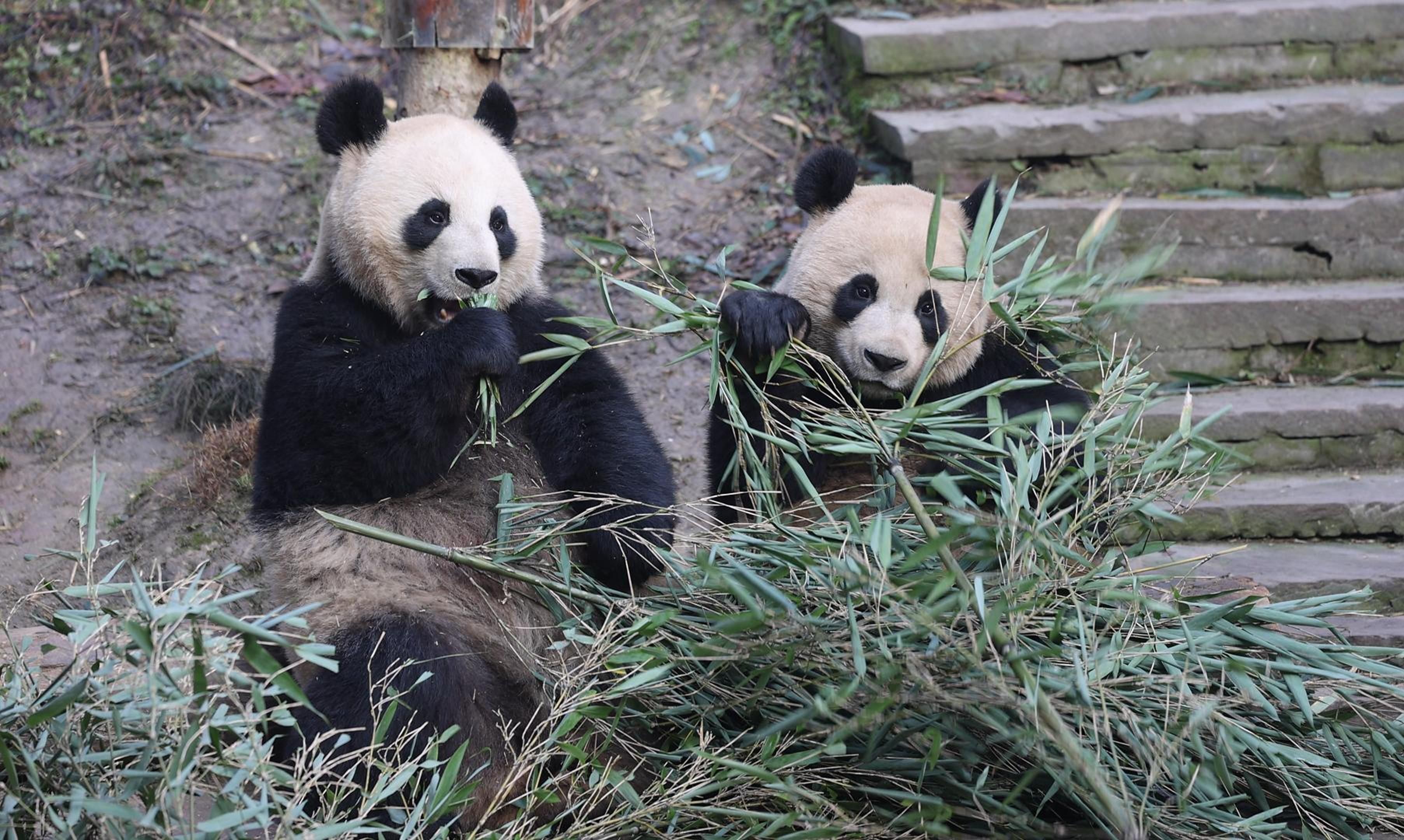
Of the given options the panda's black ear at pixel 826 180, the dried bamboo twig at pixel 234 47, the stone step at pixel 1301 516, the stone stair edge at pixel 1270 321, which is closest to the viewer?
the panda's black ear at pixel 826 180

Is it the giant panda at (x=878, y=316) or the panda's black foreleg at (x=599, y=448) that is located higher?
the giant panda at (x=878, y=316)

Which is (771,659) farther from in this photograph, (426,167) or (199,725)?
(426,167)

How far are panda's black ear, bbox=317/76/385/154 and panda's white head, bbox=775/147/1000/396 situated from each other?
147cm

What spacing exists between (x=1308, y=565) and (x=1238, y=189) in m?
2.35

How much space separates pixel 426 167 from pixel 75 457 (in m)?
2.80

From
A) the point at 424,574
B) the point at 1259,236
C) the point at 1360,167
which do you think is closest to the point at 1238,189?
the point at 1259,236

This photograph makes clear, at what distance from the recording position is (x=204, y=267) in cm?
634

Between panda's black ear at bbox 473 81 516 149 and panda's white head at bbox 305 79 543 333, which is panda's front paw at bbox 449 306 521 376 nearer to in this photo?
panda's white head at bbox 305 79 543 333

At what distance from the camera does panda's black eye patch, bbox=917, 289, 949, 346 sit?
12.5ft

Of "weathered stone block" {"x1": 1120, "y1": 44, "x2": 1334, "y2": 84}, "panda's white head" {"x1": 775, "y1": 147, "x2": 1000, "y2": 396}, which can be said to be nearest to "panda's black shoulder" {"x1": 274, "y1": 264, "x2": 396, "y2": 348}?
"panda's white head" {"x1": 775, "y1": 147, "x2": 1000, "y2": 396}

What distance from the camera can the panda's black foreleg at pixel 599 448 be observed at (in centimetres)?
365

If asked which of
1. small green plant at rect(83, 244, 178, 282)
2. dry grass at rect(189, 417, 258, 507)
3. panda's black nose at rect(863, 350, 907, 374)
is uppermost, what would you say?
panda's black nose at rect(863, 350, 907, 374)

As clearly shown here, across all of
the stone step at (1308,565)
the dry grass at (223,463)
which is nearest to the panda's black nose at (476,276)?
the dry grass at (223,463)

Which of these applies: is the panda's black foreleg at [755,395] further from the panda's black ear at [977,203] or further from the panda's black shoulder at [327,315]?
the panda's black shoulder at [327,315]
